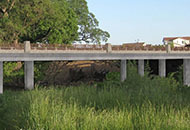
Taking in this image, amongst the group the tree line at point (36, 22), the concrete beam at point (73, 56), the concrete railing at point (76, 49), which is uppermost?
the tree line at point (36, 22)

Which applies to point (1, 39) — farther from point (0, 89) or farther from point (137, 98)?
point (137, 98)

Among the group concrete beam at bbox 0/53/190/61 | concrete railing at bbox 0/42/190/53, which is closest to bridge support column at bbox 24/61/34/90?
concrete beam at bbox 0/53/190/61

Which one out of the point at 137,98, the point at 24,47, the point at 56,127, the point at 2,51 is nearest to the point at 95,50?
the point at 24,47

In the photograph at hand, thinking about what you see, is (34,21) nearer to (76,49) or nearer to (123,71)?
(76,49)

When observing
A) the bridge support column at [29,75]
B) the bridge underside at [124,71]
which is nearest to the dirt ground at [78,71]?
the bridge underside at [124,71]

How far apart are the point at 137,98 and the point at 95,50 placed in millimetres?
16342

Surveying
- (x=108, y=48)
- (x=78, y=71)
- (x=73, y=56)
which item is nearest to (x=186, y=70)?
(x=108, y=48)

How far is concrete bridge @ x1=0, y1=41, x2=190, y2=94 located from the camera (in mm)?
25438

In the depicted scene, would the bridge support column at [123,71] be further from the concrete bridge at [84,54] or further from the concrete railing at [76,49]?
the concrete railing at [76,49]

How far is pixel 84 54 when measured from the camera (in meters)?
29.0

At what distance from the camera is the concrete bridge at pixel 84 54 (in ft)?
83.5

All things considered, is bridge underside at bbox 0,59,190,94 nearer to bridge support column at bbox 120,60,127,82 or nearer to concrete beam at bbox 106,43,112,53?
bridge support column at bbox 120,60,127,82

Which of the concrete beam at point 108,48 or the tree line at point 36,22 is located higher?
the tree line at point 36,22

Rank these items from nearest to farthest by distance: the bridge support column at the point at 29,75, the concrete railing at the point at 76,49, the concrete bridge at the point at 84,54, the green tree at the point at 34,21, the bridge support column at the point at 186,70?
the concrete railing at the point at 76,49 → the concrete bridge at the point at 84,54 → the bridge support column at the point at 29,75 → the green tree at the point at 34,21 → the bridge support column at the point at 186,70
